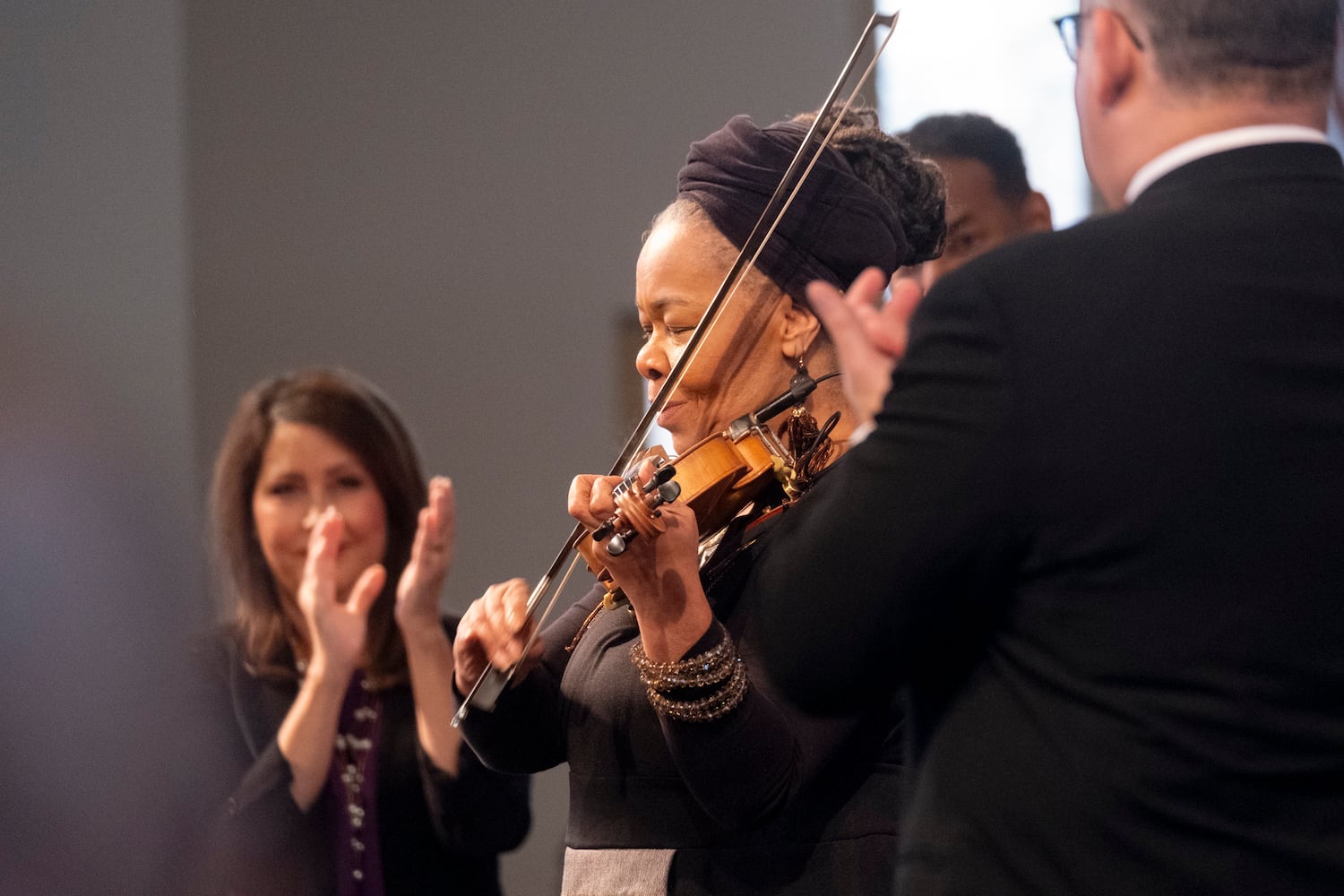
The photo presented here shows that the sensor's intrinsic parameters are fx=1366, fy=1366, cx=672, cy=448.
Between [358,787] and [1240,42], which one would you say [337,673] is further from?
[1240,42]

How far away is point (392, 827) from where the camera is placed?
6.69 feet

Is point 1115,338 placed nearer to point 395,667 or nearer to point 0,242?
point 395,667

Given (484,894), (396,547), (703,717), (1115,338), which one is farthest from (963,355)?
(396,547)

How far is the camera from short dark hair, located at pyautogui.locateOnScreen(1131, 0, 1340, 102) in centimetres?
80

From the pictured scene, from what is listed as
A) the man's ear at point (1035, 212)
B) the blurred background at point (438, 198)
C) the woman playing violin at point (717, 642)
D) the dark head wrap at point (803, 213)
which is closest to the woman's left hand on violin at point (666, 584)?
the woman playing violin at point (717, 642)

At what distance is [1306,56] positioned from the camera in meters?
0.82

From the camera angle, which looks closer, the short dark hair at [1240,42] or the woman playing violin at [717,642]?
the short dark hair at [1240,42]

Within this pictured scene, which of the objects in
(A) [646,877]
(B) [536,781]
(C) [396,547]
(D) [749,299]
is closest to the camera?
(A) [646,877]

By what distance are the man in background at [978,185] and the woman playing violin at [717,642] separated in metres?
0.87

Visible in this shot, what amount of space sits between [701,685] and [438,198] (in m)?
2.46

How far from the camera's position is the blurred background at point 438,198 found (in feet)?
10.5

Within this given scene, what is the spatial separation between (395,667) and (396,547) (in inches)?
9.8

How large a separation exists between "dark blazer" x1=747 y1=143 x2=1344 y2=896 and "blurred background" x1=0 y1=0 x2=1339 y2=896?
249 cm

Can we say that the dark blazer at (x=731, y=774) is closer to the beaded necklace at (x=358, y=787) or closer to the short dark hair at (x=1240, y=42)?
the short dark hair at (x=1240, y=42)
